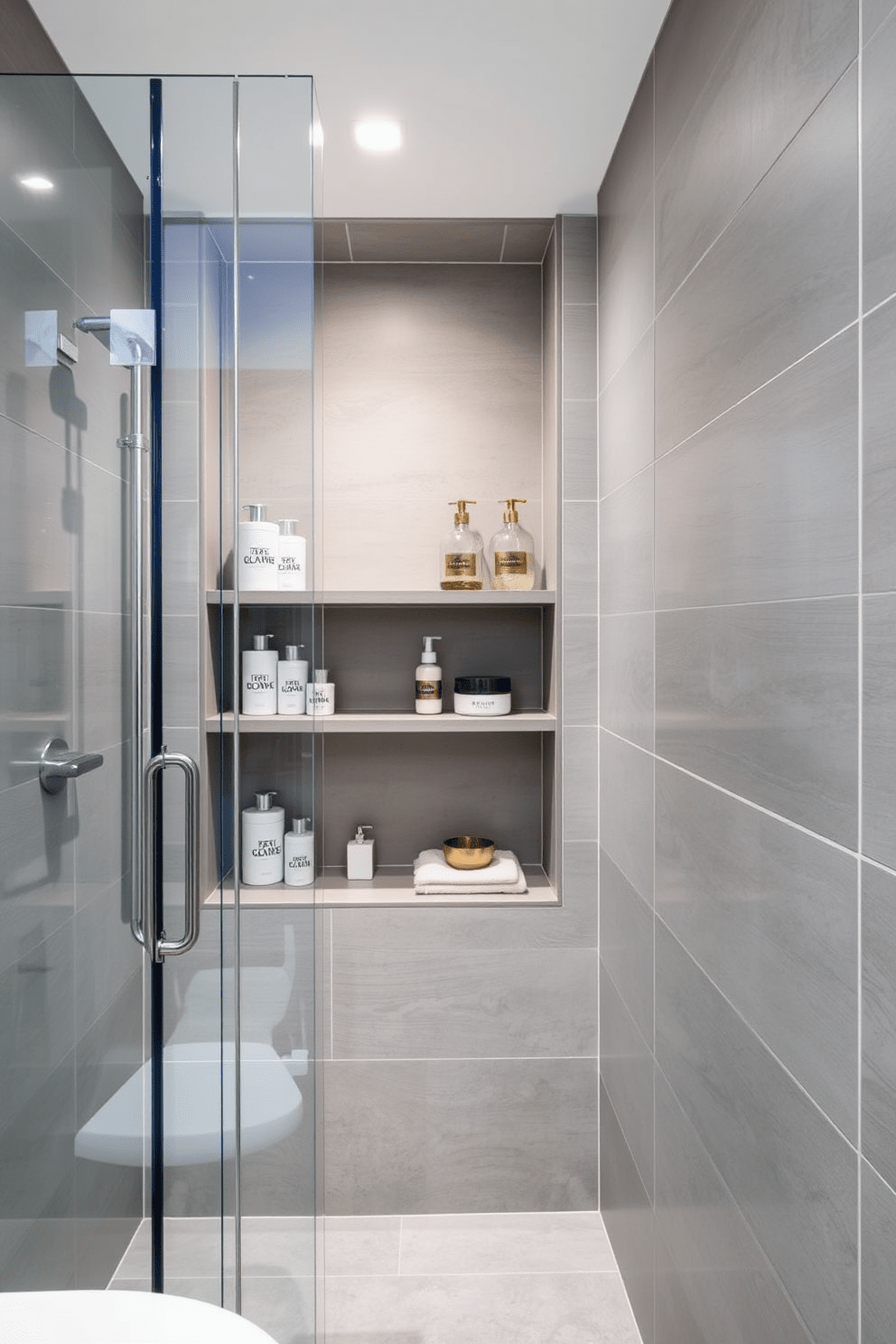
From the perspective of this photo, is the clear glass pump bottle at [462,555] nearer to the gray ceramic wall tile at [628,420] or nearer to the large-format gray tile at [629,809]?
the gray ceramic wall tile at [628,420]

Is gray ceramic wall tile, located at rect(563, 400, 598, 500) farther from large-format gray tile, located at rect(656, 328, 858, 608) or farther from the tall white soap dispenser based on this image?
the tall white soap dispenser

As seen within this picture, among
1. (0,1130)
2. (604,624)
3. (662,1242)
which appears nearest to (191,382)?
(0,1130)

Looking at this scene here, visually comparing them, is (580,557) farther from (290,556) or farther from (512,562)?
(290,556)

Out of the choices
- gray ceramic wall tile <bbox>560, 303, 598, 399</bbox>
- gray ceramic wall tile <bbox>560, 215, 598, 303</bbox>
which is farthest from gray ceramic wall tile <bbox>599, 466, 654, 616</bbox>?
gray ceramic wall tile <bbox>560, 215, 598, 303</bbox>

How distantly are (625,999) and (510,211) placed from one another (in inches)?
67.4

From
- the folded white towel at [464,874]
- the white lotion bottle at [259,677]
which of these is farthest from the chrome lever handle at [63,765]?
the folded white towel at [464,874]

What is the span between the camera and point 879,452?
2.59 ft

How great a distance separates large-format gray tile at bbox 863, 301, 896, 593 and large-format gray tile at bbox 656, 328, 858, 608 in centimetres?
2

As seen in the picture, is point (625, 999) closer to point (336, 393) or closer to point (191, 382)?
point (191, 382)

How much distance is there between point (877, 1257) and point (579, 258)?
1919mm

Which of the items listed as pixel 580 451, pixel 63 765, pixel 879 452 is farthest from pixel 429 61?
pixel 63 765

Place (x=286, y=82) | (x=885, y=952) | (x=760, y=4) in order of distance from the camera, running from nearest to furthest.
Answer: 1. (x=885, y=952)
2. (x=760, y=4)
3. (x=286, y=82)

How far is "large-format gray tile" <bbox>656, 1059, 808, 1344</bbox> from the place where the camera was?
3.51 ft

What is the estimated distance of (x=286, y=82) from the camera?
116 centimetres
